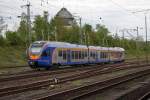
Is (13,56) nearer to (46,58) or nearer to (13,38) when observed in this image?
(13,38)

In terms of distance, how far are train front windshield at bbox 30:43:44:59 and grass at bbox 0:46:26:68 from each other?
18882mm

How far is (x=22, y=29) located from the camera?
89.2 meters

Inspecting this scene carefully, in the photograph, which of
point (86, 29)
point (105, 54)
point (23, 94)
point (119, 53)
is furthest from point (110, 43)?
point (23, 94)

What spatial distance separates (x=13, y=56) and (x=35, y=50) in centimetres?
2805

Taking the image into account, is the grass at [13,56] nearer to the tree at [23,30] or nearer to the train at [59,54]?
the tree at [23,30]

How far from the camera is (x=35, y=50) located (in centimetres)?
4131

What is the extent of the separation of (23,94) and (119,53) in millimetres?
53570

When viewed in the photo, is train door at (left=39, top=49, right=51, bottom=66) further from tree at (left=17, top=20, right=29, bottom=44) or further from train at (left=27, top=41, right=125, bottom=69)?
tree at (left=17, top=20, right=29, bottom=44)

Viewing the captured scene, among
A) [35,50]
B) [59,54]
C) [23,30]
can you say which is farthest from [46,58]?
[23,30]

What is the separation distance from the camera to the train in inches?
1624

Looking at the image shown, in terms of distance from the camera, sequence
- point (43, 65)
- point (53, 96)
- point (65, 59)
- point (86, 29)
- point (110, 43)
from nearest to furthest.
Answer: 1. point (53, 96)
2. point (43, 65)
3. point (65, 59)
4. point (86, 29)
5. point (110, 43)

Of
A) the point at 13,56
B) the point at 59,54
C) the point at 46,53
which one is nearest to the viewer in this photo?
the point at 46,53

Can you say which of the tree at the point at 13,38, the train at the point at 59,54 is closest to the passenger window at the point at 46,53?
the train at the point at 59,54

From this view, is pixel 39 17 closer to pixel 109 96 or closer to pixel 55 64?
pixel 55 64
